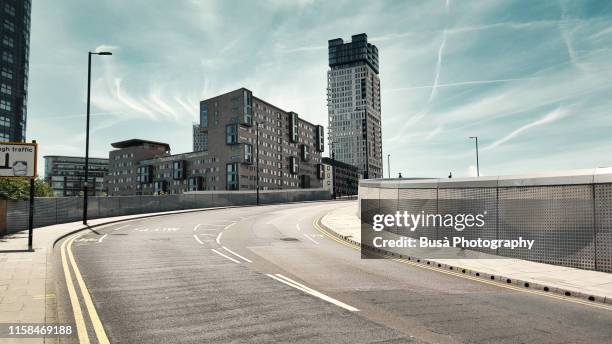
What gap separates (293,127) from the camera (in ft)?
479

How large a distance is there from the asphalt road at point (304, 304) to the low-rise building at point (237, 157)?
306ft

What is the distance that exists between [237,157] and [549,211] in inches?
4337

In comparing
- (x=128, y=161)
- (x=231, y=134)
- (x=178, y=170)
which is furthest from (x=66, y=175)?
(x=231, y=134)

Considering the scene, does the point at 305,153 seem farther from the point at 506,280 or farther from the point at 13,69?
the point at 506,280

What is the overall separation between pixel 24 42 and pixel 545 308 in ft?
429

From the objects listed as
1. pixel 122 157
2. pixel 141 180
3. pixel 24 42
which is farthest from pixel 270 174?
pixel 24 42

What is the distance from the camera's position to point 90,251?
50.6 feet

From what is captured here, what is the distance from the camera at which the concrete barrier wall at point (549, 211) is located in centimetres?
1183

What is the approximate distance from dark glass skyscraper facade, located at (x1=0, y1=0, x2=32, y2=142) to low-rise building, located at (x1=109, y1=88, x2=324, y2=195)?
146 ft

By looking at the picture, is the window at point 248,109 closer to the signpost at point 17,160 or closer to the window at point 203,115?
the window at point 203,115

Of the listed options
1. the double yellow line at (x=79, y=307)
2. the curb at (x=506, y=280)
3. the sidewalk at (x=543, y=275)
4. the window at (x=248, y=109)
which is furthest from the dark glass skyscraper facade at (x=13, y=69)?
the sidewalk at (x=543, y=275)

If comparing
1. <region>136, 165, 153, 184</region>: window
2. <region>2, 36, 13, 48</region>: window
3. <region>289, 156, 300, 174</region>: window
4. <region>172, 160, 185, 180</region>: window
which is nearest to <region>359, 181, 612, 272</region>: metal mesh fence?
<region>2, 36, 13, 48</region>: window

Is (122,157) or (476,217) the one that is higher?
(122,157)

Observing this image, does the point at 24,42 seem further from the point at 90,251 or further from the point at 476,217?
the point at 476,217
